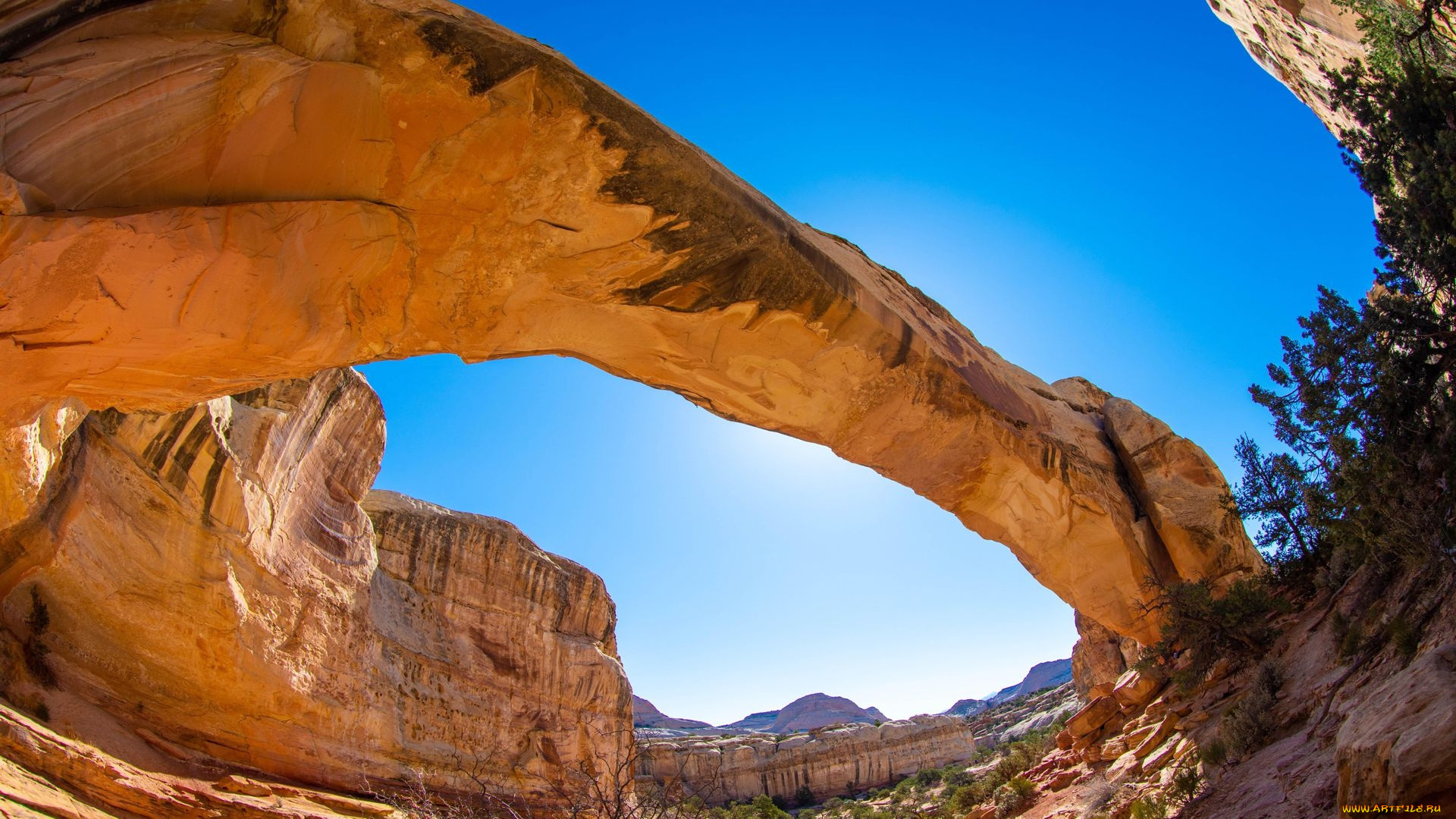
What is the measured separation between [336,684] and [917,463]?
473 inches

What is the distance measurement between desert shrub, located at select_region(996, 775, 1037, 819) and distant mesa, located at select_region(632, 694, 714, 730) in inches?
2330

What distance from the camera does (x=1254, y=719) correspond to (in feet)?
22.8

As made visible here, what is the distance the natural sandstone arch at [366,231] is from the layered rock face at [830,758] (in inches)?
1511

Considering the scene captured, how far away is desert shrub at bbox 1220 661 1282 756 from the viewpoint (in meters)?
6.70

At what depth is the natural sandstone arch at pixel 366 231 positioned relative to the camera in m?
4.71

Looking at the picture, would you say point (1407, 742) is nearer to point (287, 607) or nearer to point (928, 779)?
point (287, 607)

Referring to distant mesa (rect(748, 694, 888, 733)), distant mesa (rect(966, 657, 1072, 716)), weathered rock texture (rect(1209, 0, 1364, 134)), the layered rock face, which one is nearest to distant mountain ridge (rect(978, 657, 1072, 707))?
distant mesa (rect(966, 657, 1072, 716))

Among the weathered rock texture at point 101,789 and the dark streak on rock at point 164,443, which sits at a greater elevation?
the dark streak on rock at point 164,443

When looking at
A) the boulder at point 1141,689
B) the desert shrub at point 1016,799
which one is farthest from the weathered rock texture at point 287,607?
the boulder at point 1141,689

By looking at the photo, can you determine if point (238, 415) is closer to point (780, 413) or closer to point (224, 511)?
point (224, 511)

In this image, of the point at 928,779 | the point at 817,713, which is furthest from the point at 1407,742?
the point at 817,713

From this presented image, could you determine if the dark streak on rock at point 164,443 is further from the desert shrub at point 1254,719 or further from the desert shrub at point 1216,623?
the desert shrub at point 1216,623

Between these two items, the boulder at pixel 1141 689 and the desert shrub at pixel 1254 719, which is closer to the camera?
the desert shrub at pixel 1254 719

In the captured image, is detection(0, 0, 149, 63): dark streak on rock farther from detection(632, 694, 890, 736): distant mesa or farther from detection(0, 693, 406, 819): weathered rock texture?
detection(632, 694, 890, 736): distant mesa
